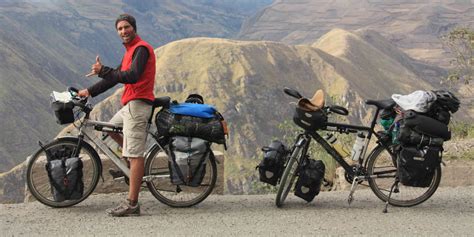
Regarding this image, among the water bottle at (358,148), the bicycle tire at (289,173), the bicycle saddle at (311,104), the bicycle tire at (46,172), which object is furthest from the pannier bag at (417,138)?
the bicycle tire at (46,172)

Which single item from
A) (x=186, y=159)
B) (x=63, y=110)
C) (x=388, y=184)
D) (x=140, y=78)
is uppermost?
(x=140, y=78)

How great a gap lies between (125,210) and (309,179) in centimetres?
218

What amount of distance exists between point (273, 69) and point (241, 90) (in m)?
18.8

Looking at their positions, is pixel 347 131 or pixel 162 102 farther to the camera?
pixel 347 131

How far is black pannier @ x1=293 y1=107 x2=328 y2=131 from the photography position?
6391 mm

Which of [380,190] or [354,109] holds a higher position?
[380,190]

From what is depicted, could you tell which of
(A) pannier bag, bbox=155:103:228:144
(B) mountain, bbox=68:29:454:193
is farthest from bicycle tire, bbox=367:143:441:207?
(B) mountain, bbox=68:29:454:193

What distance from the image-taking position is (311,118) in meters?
6.39

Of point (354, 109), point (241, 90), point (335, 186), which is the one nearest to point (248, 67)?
point (241, 90)

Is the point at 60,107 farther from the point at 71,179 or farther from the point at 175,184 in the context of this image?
the point at 175,184

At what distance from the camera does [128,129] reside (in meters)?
6.07

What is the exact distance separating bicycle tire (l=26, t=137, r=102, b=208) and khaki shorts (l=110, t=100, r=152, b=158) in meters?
0.54

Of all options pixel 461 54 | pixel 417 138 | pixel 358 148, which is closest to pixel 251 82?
pixel 461 54

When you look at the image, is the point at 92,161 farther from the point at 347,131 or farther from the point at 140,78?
the point at 347,131
